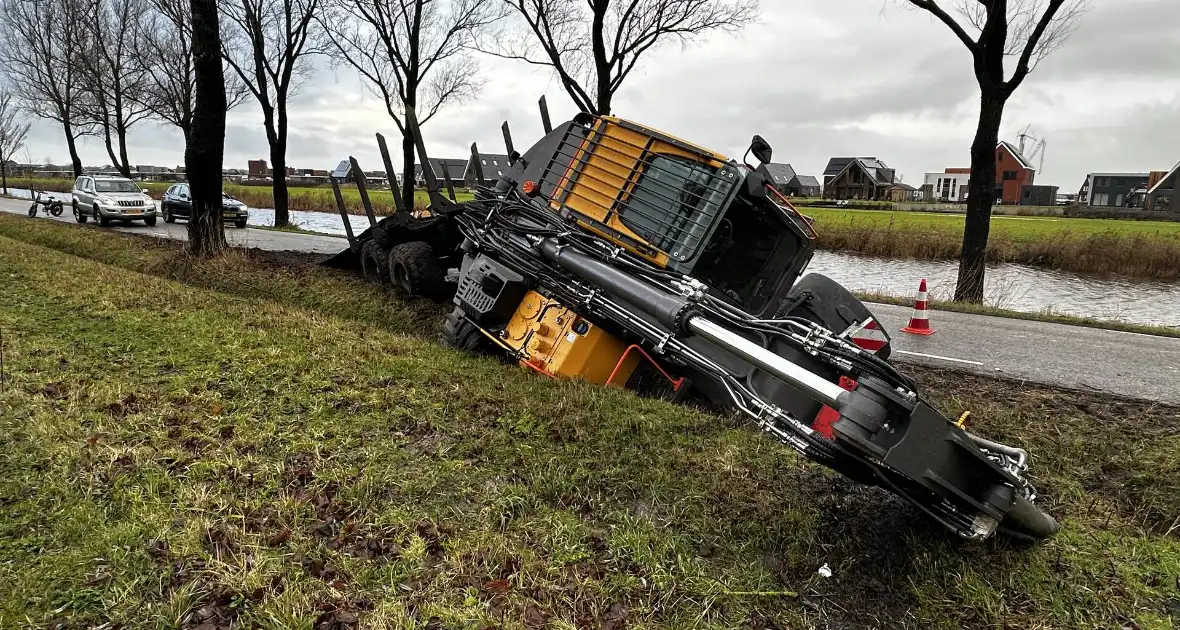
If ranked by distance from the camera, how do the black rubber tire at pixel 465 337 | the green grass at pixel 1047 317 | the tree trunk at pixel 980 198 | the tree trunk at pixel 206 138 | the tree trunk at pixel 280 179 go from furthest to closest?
the tree trunk at pixel 280 179
the tree trunk at pixel 980 198
the tree trunk at pixel 206 138
the green grass at pixel 1047 317
the black rubber tire at pixel 465 337

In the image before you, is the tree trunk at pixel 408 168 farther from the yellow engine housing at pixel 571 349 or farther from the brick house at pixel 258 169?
the brick house at pixel 258 169

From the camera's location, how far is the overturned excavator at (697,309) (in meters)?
3.02

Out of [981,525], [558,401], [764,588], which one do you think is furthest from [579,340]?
[981,525]

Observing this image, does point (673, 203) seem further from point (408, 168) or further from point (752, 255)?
point (408, 168)

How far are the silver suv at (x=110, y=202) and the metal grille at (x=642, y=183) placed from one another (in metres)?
18.6

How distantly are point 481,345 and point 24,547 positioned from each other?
3.86 meters

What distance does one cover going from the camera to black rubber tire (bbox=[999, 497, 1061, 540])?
10.4 feet

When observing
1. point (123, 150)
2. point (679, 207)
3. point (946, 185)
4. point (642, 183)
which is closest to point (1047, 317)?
point (679, 207)

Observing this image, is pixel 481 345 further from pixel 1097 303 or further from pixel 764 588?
pixel 1097 303

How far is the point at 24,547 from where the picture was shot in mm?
2949

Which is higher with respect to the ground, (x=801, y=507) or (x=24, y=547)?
(x=801, y=507)

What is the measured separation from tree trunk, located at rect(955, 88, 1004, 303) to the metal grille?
840 cm

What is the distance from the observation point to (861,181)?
6750 centimetres

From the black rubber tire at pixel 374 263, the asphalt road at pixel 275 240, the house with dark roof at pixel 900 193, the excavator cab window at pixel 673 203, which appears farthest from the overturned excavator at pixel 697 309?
the house with dark roof at pixel 900 193
